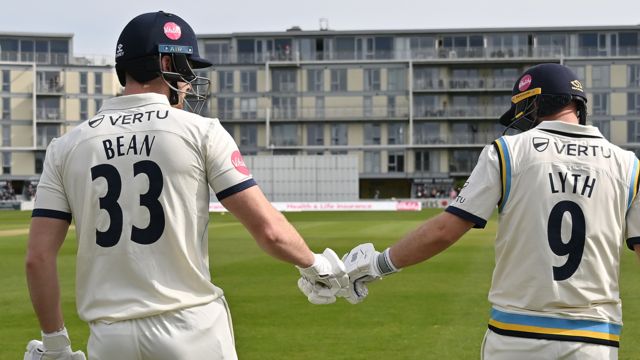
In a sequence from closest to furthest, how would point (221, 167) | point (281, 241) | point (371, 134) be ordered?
point (221, 167)
point (281, 241)
point (371, 134)

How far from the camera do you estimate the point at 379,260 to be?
5.12m

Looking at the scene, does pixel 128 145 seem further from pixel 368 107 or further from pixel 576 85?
pixel 368 107

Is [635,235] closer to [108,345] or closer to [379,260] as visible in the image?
[379,260]

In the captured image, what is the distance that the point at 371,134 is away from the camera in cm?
9538

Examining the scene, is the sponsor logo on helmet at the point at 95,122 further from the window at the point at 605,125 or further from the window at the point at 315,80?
the window at the point at 605,125

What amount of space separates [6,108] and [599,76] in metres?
65.3

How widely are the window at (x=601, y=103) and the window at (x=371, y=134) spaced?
23608 mm

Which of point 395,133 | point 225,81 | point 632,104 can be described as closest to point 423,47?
point 395,133

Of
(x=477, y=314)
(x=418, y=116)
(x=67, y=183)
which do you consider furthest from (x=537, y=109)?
(x=418, y=116)

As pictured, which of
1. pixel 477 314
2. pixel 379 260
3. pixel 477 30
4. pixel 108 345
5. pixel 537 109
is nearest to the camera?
pixel 108 345

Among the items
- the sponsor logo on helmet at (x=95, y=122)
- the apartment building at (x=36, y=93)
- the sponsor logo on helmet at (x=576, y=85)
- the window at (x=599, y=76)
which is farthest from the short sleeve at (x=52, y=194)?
the apartment building at (x=36, y=93)

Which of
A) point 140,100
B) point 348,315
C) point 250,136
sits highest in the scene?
point 250,136

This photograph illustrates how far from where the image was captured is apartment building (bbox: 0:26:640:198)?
93125 mm

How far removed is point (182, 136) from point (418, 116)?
299 ft
